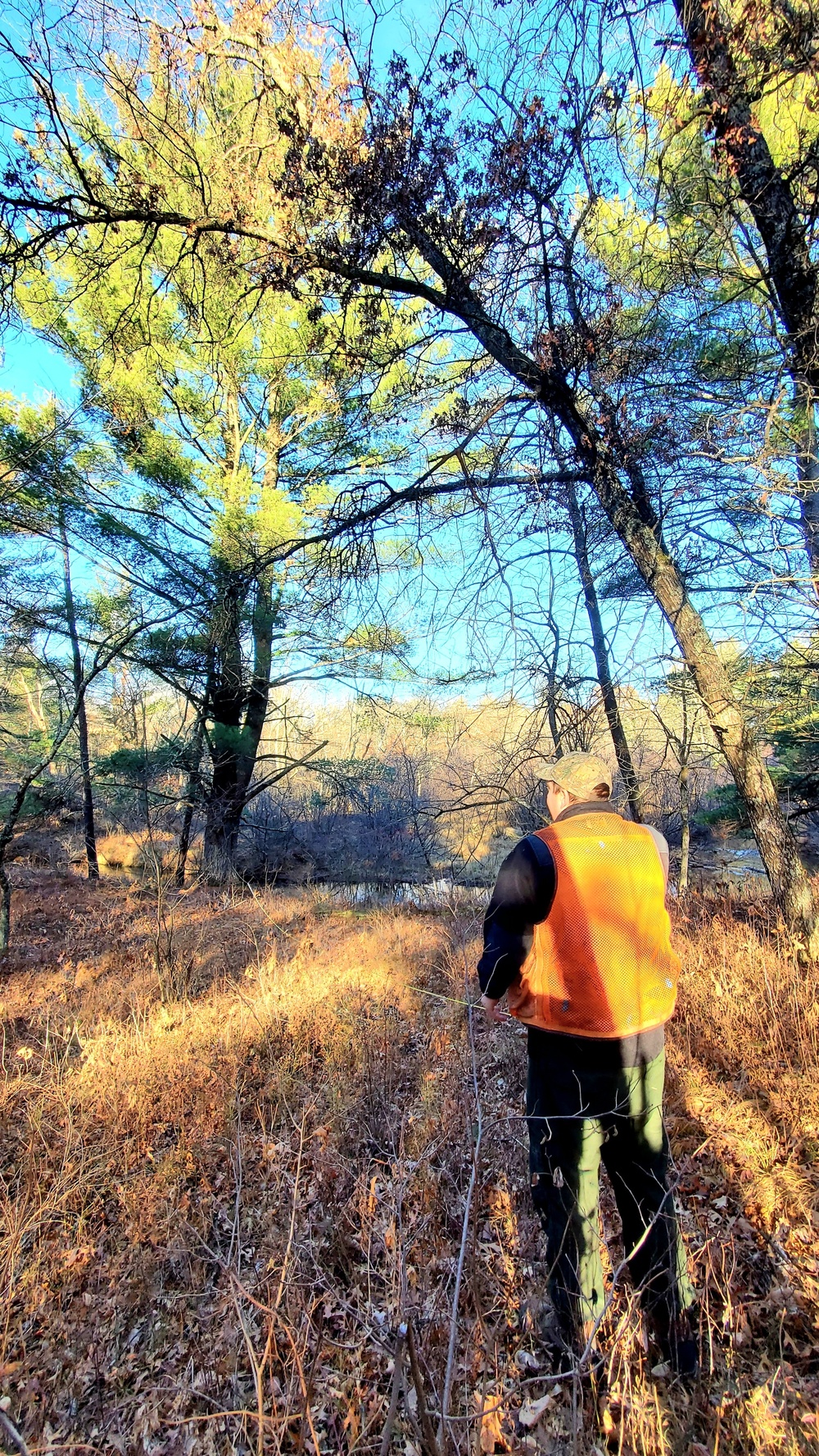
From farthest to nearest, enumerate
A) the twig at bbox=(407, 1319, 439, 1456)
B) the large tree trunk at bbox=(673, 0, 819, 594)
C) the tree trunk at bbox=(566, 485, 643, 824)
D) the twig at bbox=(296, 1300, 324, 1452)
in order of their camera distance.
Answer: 1. the tree trunk at bbox=(566, 485, 643, 824)
2. the large tree trunk at bbox=(673, 0, 819, 594)
3. the twig at bbox=(296, 1300, 324, 1452)
4. the twig at bbox=(407, 1319, 439, 1456)

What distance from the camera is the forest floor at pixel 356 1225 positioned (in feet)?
5.35

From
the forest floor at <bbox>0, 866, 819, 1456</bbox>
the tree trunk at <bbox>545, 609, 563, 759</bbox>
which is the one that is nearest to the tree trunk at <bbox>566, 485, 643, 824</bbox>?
the tree trunk at <bbox>545, 609, 563, 759</bbox>

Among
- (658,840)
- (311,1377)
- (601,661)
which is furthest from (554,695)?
(311,1377)

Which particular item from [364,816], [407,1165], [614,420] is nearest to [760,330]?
[614,420]

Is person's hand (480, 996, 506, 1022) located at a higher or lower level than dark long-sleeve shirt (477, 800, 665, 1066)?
lower

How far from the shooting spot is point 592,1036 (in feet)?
6.08

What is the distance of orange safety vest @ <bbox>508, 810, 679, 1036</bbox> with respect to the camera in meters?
1.87

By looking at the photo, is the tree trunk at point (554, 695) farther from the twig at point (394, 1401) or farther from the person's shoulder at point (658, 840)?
the twig at point (394, 1401)

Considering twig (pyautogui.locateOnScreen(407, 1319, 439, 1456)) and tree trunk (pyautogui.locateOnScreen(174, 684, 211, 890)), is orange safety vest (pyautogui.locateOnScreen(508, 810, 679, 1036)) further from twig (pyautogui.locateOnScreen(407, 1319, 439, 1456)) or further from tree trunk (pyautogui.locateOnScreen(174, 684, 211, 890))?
tree trunk (pyautogui.locateOnScreen(174, 684, 211, 890))

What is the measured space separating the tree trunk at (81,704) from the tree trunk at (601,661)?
539 cm

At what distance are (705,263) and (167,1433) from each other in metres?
6.51

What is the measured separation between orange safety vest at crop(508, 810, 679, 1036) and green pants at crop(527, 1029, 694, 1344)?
10cm

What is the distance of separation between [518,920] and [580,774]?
0.57 meters

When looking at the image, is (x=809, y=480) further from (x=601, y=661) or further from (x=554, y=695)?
(x=601, y=661)
